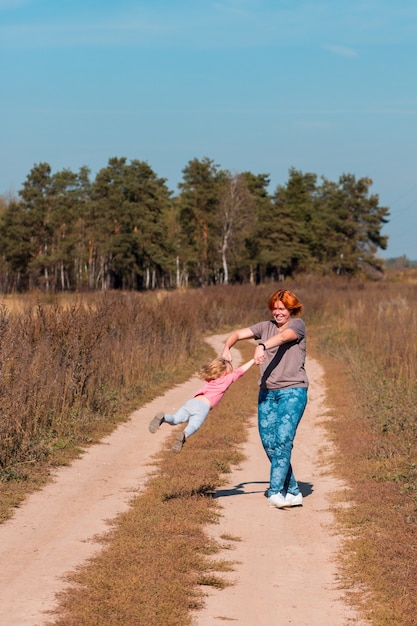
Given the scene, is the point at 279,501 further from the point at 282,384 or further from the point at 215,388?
the point at 215,388

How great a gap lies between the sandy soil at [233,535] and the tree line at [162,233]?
5826cm

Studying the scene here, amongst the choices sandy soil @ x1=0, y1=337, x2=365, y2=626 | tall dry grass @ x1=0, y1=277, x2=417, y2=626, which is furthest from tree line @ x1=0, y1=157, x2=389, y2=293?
sandy soil @ x1=0, y1=337, x2=365, y2=626

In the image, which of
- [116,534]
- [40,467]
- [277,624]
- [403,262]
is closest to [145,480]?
[40,467]

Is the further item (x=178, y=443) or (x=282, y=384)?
(x=282, y=384)

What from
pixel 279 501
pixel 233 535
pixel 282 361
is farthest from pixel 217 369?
pixel 233 535

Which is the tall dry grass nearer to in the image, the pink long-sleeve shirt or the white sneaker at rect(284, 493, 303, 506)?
the white sneaker at rect(284, 493, 303, 506)

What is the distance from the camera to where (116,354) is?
57.0ft

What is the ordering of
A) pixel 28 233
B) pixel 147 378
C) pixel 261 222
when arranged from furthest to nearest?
pixel 261 222, pixel 28 233, pixel 147 378

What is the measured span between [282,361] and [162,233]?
229ft

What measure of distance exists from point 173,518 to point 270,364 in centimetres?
173

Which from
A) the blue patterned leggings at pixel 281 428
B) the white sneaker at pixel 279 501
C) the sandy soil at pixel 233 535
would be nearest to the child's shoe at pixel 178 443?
the sandy soil at pixel 233 535

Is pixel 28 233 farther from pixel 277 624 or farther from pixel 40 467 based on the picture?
pixel 277 624

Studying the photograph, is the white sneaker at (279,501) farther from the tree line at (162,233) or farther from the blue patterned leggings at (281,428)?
the tree line at (162,233)

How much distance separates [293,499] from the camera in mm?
9062
